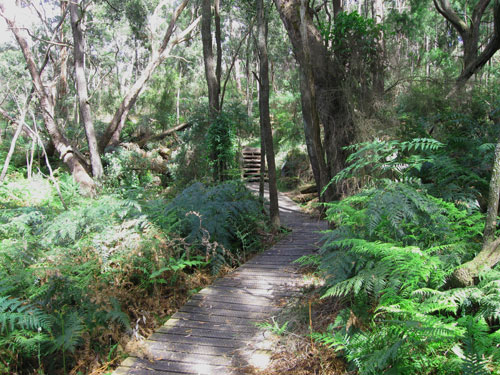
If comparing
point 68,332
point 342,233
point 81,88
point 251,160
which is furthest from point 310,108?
point 81,88

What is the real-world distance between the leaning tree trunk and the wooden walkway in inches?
69.3

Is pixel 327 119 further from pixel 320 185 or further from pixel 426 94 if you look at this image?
pixel 426 94

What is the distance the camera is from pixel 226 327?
151 inches

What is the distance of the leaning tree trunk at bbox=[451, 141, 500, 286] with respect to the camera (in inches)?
102

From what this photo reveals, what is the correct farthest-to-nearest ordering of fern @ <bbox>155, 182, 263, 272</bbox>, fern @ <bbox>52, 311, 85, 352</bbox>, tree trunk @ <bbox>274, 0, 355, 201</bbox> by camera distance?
1. tree trunk @ <bbox>274, 0, 355, 201</bbox>
2. fern @ <bbox>155, 182, 263, 272</bbox>
3. fern @ <bbox>52, 311, 85, 352</bbox>

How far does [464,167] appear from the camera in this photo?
4.10 meters

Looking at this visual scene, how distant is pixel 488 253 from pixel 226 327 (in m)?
2.57

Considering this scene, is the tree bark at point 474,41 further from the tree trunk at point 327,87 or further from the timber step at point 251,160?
the timber step at point 251,160

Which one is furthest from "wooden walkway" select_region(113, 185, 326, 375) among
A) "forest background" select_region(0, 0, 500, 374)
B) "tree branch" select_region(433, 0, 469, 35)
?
"tree branch" select_region(433, 0, 469, 35)

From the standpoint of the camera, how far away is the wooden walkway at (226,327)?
3.20m

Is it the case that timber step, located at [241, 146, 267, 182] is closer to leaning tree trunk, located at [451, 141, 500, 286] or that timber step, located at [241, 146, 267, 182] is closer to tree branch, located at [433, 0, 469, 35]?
tree branch, located at [433, 0, 469, 35]

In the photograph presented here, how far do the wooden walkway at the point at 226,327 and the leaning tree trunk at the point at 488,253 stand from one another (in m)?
1.76

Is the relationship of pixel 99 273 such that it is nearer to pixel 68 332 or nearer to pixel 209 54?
pixel 68 332

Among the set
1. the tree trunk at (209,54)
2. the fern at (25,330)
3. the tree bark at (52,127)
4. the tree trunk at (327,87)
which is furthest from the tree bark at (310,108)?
the tree bark at (52,127)
